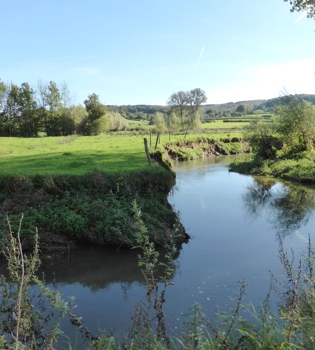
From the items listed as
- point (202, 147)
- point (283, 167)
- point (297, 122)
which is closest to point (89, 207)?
point (283, 167)

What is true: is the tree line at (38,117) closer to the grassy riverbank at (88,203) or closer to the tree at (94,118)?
the tree at (94,118)

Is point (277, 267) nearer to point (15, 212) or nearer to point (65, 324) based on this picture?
point (65, 324)

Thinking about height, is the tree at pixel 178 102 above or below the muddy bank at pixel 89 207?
above

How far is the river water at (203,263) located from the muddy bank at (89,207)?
702 millimetres

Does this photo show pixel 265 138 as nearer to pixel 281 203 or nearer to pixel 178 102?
pixel 281 203

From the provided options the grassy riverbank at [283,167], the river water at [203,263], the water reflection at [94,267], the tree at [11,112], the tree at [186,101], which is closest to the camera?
the river water at [203,263]

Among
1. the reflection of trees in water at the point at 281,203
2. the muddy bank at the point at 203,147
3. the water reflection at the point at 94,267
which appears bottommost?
the water reflection at the point at 94,267

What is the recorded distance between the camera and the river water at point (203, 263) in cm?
826

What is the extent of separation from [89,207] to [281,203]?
11.6m

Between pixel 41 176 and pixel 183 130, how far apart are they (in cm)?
5123

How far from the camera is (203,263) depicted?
10.8 metres

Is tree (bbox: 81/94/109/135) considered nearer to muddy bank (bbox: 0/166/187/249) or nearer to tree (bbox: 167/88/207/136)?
tree (bbox: 167/88/207/136)

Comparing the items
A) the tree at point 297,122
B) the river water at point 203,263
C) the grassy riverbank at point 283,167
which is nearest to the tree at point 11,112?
the grassy riverbank at point 283,167

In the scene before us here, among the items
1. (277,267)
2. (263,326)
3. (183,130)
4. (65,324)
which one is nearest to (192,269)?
(277,267)
